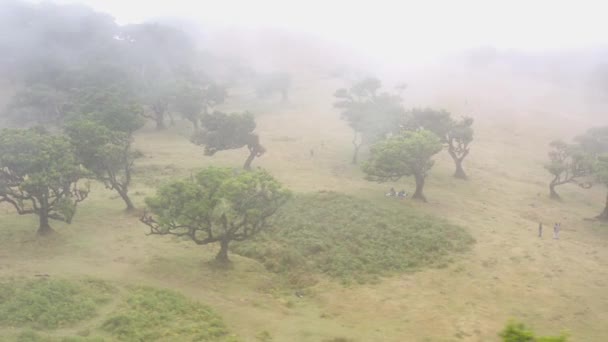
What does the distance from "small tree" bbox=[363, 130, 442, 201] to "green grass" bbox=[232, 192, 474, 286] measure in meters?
3.42

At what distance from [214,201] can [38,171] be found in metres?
13.5

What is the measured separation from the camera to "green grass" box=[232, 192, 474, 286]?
3491 cm

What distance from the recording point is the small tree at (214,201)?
3106cm

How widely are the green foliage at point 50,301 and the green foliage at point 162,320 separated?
1687 millimetres

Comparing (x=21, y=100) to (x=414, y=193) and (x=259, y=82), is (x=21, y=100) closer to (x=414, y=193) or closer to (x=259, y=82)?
(x=259, y=82)

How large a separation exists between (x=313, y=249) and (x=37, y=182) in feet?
64.3

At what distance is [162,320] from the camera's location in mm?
26031

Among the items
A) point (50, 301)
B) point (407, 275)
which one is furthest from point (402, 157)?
point (50, 301)

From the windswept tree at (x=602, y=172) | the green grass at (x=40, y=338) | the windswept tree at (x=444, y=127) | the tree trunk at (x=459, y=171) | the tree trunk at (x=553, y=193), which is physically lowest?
the green grass at (x=40, y=338)

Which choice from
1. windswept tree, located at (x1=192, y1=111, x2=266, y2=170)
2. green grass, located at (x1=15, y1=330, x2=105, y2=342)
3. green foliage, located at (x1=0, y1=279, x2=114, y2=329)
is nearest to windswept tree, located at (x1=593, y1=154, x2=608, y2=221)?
windswept tree, located at (x1=192, y1=111, x2=266, y2=170)

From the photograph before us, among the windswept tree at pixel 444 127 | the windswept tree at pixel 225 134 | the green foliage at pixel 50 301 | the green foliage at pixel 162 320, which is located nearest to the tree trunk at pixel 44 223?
the green foliage at pixel 50 301

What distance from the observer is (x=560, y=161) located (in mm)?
54156

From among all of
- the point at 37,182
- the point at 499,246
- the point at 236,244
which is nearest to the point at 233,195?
the point at 236,244

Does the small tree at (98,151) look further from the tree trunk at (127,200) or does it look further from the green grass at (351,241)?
the green grass at (351,241)
